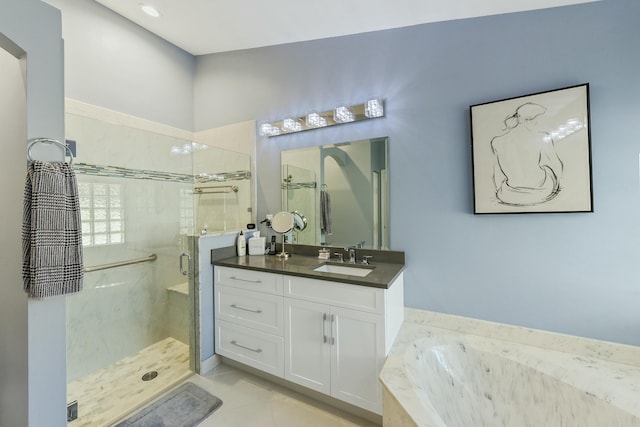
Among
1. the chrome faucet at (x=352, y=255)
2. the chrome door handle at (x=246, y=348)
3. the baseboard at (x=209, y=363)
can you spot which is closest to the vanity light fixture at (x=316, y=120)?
the chrome faucet at (x=352, y=255)

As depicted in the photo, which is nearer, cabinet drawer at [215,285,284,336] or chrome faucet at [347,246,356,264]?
cabinet drawer at [215,285,284,336]

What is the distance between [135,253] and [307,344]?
6.09 feet

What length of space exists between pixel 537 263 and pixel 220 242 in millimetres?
2305

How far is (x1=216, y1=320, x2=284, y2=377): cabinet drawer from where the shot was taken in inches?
74.4

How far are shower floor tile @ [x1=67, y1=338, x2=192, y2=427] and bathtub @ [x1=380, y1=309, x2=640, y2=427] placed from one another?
1.67 meters

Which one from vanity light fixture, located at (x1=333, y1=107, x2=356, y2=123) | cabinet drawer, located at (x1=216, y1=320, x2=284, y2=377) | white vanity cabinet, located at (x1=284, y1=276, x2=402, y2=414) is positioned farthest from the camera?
vanity light fixture, located at (x1=333, y1=107, x2=356, y2=123)

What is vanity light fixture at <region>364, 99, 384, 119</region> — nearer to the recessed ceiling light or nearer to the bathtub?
the bathtub

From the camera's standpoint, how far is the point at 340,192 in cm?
226

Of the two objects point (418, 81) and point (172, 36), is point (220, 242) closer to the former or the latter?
point (418, 81)

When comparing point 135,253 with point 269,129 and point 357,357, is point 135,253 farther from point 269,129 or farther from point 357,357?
point 357,357

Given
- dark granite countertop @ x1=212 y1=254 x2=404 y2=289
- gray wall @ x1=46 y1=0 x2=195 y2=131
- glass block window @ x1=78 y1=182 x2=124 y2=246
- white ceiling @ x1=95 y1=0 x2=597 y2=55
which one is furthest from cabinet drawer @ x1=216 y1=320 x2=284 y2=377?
white ceiling @ x1=95 y1=0 x2=597 y2=55

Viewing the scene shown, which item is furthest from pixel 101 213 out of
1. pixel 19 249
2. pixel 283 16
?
pixel 283 16

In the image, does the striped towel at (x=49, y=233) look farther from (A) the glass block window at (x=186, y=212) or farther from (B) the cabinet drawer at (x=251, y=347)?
(A) the glass block window at (x=186, y=212)

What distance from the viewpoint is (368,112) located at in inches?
81.0
